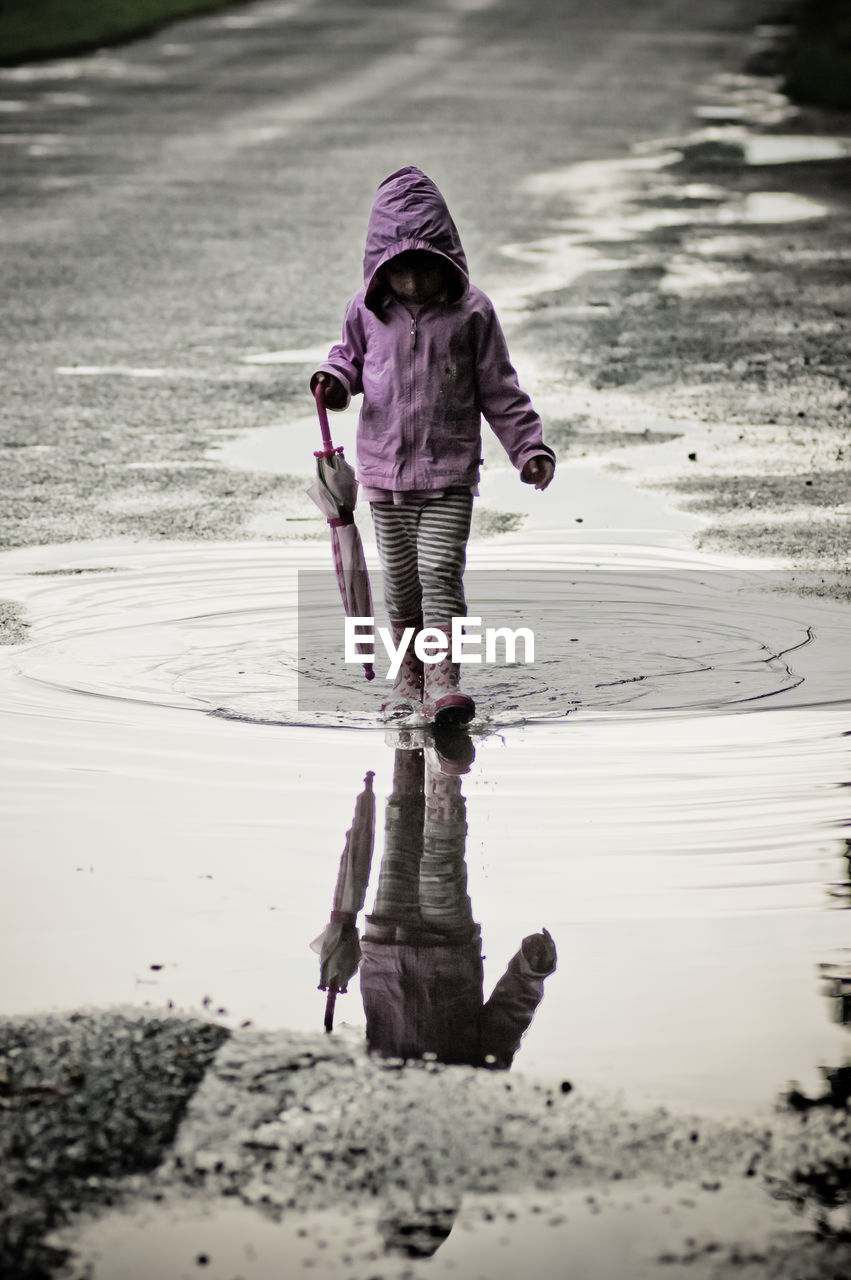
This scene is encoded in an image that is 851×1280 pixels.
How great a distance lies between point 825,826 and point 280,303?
832 centimetres

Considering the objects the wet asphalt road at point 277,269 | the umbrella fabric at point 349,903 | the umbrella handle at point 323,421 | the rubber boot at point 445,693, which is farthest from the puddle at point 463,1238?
the umbrella handle at point 323,421

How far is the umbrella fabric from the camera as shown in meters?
3.98

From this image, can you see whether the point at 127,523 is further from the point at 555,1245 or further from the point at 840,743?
the point at 555,1245

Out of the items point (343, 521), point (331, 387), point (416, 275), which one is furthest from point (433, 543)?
point (416, 275)

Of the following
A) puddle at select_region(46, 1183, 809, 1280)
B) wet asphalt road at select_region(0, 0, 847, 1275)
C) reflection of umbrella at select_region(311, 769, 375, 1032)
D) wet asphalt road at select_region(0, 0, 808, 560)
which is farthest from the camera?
wet asphalt road at select_region(0, 0, 808, 560)

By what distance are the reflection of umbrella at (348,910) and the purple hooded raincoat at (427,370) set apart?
1.14 metres

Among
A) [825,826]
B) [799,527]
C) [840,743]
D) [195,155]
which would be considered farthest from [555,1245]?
[195,155]

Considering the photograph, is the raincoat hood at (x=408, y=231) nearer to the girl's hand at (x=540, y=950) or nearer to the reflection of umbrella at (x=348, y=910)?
the reflection of umbrella at (x=348, y=910)

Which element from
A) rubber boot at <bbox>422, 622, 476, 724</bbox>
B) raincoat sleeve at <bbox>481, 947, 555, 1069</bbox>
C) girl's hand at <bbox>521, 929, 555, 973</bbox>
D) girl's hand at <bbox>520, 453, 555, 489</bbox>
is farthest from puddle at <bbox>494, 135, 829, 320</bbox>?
raincoat sleeve at <bbox>481, 947, 555, 1069</bbox>

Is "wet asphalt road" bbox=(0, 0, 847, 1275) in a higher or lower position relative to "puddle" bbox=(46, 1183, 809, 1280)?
lower

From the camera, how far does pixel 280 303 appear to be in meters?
12.5

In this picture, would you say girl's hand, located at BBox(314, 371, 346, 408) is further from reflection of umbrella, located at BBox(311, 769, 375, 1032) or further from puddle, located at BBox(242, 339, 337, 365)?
puddle, located at BBox(242, 339, 337, 365)

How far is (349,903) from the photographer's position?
4340mm

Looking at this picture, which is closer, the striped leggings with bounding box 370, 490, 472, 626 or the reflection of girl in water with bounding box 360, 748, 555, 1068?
the reflection of girl in water with bounding box 360, 748, 555, 1068
